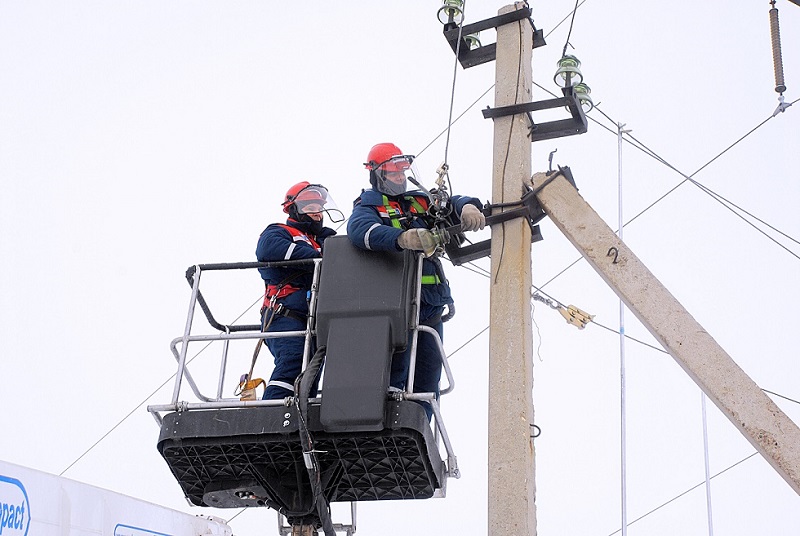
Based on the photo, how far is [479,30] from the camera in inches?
292

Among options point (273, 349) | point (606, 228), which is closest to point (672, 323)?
point (606, 228)

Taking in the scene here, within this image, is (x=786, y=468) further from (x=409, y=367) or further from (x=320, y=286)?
(x=320, y=286)

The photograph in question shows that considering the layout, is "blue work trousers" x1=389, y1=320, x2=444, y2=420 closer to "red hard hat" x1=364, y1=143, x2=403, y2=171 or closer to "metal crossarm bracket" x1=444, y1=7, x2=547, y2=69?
"red hard hat" x1=364, y1=143, x2=403, y2=171

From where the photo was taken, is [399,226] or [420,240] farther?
[399,226]

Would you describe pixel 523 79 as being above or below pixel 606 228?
above

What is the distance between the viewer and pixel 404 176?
22.0ft

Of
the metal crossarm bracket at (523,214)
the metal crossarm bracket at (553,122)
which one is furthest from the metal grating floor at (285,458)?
the metal crossarm bracket at (553,122)

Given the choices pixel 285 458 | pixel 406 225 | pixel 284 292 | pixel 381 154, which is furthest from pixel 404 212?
pixel 285 458

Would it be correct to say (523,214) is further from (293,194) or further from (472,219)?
(293,194)

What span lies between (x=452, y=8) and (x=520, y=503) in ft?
11.4

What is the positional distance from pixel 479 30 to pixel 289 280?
214 cm

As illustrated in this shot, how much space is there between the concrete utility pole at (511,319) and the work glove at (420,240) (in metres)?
0.48

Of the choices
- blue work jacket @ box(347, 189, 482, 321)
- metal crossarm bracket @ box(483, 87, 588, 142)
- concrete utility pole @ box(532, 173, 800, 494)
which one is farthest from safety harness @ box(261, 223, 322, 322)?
concrete utility pole @ box(532, 173, 800, 494)

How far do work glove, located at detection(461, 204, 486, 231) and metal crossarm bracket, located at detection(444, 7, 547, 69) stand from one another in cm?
149
